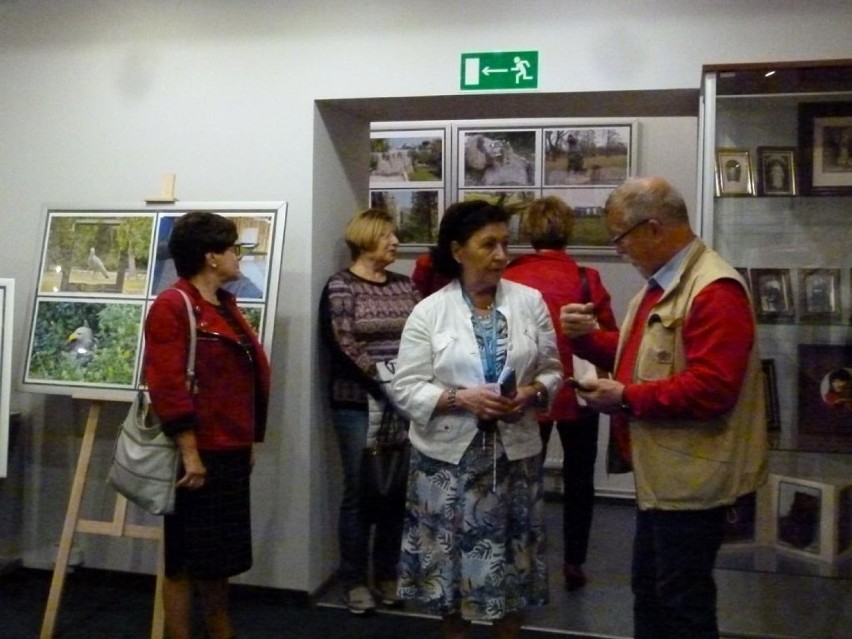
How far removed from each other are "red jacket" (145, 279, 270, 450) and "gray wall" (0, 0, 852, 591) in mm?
653

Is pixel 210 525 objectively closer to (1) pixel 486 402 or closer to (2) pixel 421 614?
(1) pixel 486 402

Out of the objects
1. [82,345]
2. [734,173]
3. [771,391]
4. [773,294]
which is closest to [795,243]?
[773,294]

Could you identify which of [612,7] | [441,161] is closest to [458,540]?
[612,7]

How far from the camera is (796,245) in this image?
325cm

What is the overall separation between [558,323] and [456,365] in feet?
3.19

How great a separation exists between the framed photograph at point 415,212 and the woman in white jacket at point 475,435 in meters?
2.70

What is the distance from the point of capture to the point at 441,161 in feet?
17.8

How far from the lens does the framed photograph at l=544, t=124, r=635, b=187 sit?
202 inches

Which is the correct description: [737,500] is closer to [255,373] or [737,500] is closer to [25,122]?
[255,373]

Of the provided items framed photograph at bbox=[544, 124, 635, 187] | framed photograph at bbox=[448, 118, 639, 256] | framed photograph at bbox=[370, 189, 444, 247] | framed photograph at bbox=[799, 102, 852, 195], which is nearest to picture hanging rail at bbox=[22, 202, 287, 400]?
framed photograph at bbox=[799, 102, 852, 195]

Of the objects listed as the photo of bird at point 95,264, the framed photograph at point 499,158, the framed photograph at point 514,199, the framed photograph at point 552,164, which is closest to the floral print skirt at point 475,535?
the photo of bird at point 95,264

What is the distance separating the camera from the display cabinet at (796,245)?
3.18 m

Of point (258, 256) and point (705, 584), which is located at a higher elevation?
point (258, 256)

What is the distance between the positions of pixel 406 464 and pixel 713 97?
5.36 ft
